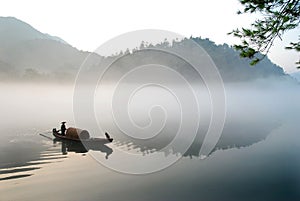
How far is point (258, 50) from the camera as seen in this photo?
951 cm

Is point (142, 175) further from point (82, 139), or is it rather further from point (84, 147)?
point (82, 139)

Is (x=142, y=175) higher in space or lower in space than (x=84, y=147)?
lower

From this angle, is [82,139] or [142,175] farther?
[82,139]

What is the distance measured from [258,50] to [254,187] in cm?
961

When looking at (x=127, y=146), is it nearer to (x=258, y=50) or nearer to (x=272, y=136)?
(x=258, y=50)

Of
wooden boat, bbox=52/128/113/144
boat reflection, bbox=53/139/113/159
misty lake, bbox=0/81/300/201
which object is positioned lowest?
misty lake, bbox=0/81/300/201

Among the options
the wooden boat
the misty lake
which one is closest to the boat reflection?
the misty lake

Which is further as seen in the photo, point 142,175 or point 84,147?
point 84,147

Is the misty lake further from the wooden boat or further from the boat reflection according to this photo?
the wooden boat

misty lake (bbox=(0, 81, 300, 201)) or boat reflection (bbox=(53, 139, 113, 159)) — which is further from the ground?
boat reflection (bbox=(53, 139, 113, 159))

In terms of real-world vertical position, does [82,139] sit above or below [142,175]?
above

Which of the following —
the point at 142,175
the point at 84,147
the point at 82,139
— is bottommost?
the point at 142,175

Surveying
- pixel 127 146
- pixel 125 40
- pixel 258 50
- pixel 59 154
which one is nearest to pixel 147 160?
pixel 127 146

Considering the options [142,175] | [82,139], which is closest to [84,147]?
[82,139]
